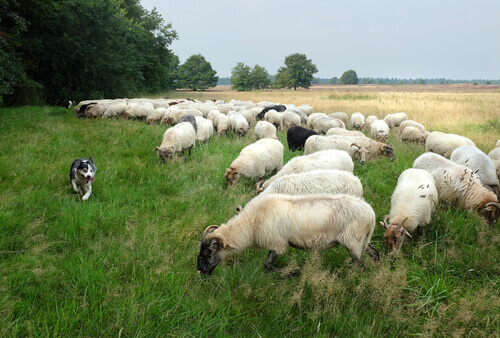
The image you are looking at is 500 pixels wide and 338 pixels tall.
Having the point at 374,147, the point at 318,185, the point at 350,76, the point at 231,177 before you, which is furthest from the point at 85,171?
the point at 350,76

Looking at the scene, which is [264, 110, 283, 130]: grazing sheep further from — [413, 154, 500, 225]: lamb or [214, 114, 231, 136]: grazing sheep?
[413, 154, 500, 225]: lamb

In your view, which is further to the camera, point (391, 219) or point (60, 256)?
point (391, 219)

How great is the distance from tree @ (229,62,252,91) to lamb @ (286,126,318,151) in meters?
81.3

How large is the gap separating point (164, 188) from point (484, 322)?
544 cm

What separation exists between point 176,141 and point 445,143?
8.49 metres

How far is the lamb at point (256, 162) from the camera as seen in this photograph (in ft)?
22.9

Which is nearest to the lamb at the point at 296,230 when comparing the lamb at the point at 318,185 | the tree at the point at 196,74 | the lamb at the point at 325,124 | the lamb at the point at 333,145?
the lamb at the point at 318,185

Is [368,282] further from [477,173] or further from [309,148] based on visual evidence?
[309,148]

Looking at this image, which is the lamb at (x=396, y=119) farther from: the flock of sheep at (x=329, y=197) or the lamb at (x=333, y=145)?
the lamb at (x=333, y=145)

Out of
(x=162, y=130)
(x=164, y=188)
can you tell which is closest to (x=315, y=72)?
(x=162, y=130)

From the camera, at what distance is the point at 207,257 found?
366cm

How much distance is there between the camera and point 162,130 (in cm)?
1252

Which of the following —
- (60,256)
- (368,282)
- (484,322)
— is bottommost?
(484,322)

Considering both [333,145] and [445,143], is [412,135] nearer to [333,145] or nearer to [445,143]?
[445,143]
